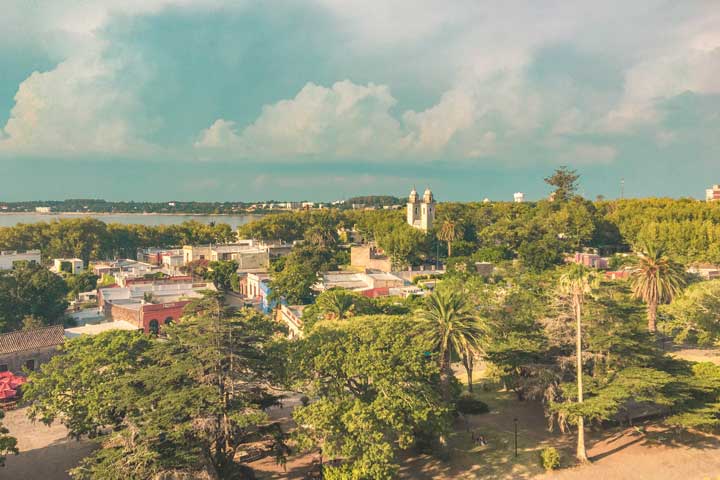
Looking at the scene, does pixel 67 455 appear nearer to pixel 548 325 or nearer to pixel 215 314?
pixel 215 314

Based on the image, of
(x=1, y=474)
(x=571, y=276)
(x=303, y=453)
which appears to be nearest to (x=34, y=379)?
(x=1, y=474)

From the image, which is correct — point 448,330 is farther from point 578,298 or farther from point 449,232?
point 449,232

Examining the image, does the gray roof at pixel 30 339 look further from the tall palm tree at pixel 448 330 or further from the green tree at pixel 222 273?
the green tree at pixel 222 273

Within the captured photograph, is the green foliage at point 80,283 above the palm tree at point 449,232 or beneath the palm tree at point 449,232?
beneath

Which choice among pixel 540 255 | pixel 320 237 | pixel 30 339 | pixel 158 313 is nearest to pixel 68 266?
pixel 320 237

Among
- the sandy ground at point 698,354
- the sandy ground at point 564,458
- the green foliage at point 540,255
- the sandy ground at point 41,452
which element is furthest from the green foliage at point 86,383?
the green foliage at point 540,255

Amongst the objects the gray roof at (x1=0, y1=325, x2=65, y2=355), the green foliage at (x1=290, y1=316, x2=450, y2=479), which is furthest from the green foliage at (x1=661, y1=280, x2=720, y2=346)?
the gray roof at (x1=0, y1=325, x2=65, y2=355)
